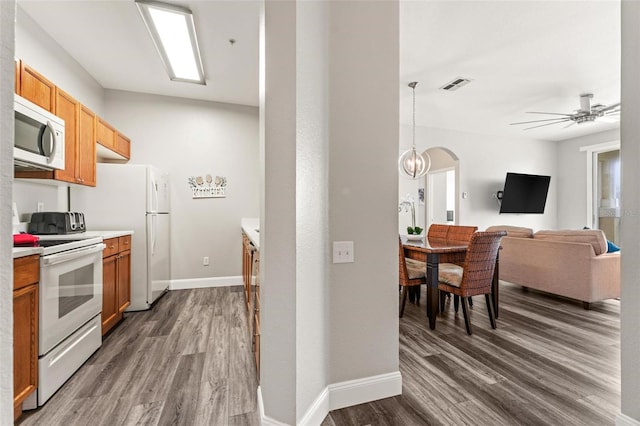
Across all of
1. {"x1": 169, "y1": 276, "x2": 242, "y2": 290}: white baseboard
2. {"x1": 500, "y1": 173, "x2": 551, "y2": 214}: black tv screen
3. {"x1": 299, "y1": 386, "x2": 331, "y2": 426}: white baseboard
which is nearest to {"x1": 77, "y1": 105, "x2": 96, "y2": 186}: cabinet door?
{"x1": 169, "y1": 276, "x2": 242, "y2": 290}: white baseboard

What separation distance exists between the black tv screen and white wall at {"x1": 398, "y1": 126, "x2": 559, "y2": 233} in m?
0.20

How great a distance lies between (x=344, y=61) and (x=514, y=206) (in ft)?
20.7

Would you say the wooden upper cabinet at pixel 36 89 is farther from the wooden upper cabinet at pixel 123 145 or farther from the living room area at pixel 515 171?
the living room area at pixel 515 171

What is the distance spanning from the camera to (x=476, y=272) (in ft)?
8.87

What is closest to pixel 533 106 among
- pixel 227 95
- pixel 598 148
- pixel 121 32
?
pixel 598 148

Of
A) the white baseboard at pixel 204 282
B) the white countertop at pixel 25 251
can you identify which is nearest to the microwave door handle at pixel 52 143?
the white countertop at pixel 25 251

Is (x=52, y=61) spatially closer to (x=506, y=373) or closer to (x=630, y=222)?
(x=630, y=222)

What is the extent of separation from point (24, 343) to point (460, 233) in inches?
162

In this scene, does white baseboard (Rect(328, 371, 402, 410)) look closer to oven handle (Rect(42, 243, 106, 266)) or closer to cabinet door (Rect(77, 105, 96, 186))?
oven handle (Rect(42, 243, 106, 266))

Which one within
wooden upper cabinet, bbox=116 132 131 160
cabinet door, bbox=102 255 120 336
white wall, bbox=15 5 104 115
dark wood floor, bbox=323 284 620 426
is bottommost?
dark wood floor, bbox=323 284 620 426

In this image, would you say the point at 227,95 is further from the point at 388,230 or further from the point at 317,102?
the point at 388,230

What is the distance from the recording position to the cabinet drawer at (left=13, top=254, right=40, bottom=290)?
1.55m

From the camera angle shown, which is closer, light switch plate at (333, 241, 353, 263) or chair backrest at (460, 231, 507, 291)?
light switch plate at (333, 241, 353, 263)

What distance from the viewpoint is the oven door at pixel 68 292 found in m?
1.76
